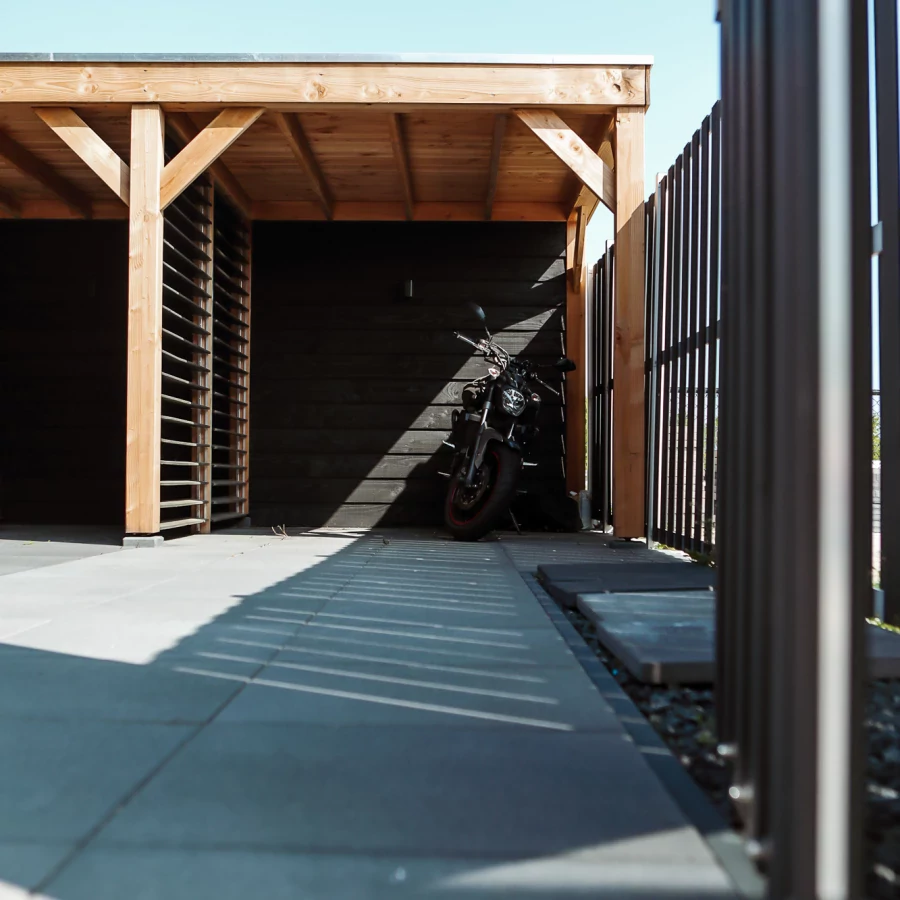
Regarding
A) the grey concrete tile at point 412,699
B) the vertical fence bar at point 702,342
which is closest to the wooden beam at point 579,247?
the vertical fence bar at point 702,342

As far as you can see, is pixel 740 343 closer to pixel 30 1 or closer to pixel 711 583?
pixel 711 583

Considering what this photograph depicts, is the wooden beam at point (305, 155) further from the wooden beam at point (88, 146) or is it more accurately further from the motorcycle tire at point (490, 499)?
the motorcycle tire at point (490, 499)

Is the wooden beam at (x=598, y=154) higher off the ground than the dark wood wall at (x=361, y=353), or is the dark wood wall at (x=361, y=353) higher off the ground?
the wooden beam at (x=598, y=154)

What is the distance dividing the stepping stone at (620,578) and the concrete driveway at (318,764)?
1.15ft

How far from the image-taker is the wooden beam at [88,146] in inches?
210

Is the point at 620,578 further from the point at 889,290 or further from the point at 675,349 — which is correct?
the point at 675,349

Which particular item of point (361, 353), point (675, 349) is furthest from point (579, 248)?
point (675, 349)

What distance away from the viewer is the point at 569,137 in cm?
547

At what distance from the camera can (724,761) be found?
1.33 meters

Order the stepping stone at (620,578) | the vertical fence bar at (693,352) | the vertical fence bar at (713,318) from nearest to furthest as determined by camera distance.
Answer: the stepping stone at (620,578), the vertical fence bar at (713,318), the vertical fence bar at (693,352)

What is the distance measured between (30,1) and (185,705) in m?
11.3

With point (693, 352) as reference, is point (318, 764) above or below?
below

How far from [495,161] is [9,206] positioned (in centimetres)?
414

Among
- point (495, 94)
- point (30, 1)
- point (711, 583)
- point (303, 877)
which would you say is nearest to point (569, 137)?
point (495, 94)
